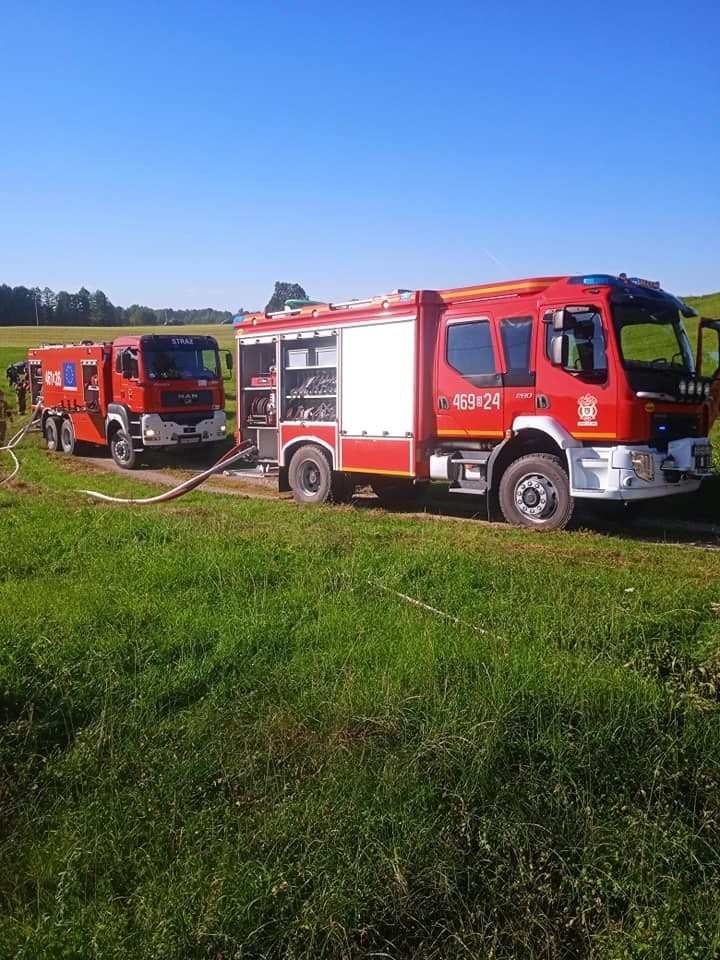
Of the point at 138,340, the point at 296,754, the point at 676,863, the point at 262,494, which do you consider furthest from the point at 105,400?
the point at 676,863

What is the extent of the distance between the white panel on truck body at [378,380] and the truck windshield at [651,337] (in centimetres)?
290

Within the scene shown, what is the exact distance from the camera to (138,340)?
18.1 meters

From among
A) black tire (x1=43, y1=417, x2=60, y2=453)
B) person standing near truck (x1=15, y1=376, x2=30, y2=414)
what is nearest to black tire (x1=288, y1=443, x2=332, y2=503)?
black tire (x1=43, y1=417, x2=60, y2=453)

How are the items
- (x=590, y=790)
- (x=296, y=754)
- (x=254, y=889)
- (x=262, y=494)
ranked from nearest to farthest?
(x=254, y=889) → (x=590, y=790) → (x=296, y=754) → (x=262, y=494)

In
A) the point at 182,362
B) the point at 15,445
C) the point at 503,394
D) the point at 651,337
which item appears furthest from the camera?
the point at 15,445

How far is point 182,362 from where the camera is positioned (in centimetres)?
1847

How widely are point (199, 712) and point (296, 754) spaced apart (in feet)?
2.41

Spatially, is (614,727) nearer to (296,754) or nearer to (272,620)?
(296,754)

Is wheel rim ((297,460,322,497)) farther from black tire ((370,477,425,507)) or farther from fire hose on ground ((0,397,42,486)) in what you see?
fire hose on ground ((0,397,42,486))

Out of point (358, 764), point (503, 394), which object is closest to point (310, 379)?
point (503, 394)

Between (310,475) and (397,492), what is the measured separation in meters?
1.50

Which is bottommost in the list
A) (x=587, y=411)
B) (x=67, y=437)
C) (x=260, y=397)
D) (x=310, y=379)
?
(x=67, y=437)

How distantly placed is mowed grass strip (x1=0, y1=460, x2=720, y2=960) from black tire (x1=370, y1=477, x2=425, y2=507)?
6263 millimetres

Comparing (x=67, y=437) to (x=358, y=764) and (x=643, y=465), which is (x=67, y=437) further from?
(x=358, y=764)
